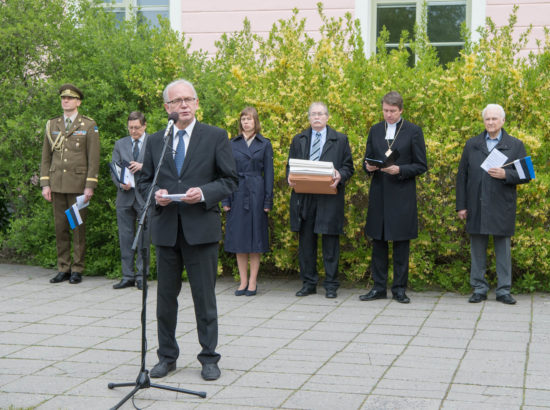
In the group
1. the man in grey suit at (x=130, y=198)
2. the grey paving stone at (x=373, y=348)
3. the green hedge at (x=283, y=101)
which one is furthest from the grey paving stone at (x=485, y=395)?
the man in grey suit at (x=130, y=198)

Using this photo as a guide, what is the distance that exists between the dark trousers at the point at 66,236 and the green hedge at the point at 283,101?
1.05 ft

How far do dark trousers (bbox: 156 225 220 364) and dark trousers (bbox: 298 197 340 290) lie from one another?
2.88 meters

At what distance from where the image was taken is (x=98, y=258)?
9.61 metres

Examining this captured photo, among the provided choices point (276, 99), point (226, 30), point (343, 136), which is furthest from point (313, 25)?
point (343, 136)

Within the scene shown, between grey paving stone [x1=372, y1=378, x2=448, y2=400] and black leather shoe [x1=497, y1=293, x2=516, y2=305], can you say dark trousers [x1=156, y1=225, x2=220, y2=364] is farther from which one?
black leather shoe [x1=497, y1=293, x2=516, y2=305]

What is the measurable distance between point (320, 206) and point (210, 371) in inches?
127

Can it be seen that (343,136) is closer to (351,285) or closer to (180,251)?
(351,285)

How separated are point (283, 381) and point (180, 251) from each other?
3.69 feet

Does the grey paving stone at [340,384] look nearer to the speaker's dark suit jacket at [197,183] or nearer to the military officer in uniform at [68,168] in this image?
the speaker's dark suit jacket at [197,183]

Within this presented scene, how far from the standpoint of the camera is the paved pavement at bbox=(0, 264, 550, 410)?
481 centimetres

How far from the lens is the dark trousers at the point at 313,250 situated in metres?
8.15

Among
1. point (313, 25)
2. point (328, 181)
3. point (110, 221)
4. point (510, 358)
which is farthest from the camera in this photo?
point (313, 25)

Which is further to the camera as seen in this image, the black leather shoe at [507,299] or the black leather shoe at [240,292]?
the black leather shoe at [240,292]

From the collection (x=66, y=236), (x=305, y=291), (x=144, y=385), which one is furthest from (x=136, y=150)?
(x=144, y=385)
